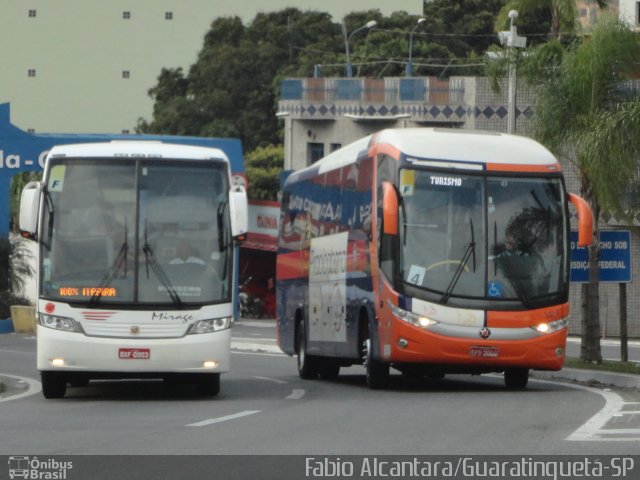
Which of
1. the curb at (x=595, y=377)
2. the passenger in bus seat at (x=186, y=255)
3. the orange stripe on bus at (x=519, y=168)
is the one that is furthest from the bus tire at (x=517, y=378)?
the passenger in bus seat at (x=186, y=255)

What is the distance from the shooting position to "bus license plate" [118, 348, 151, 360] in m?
19.4

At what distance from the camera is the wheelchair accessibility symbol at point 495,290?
20953 mm

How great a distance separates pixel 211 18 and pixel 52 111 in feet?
43.0

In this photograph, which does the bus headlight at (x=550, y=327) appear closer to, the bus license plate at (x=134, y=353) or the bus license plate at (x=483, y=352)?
the bus license plate at (x=483, y=352)

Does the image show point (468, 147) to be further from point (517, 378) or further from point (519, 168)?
point (517, 378)

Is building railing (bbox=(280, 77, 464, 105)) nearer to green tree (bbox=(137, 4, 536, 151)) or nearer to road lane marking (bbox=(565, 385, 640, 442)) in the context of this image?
green tree (bbox=(137, 4, 536, 151))

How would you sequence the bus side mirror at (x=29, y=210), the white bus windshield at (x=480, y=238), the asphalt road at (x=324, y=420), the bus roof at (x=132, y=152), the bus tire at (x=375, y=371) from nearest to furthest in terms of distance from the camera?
1. the asphalt road at (x=324, y=420)
2. the bus side mirror at (x=29, y=210)
3. the bus roof at (x=132, y=152)
4. the white bus windshield at (x=480, y=238)
5. the bus tire at (x=375, y=371)

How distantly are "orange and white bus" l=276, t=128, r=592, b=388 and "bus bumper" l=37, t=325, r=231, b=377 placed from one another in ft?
9.14

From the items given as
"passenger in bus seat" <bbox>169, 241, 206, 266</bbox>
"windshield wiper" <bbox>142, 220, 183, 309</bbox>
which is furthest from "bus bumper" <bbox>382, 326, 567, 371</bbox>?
"windshield wiper" <bbox>142, 220, 183, 309</bbox>

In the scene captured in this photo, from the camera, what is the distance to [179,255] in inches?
781

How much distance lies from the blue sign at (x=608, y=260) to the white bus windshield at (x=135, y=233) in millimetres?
9522

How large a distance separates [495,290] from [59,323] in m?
5.62
